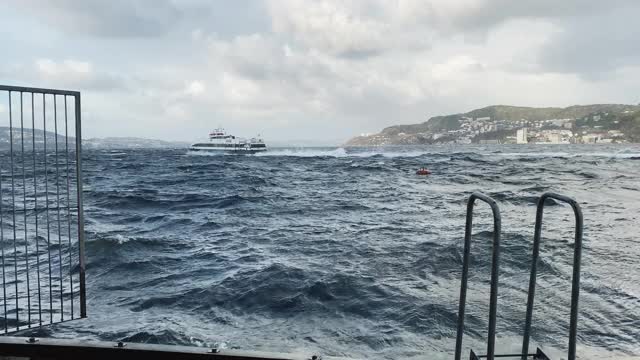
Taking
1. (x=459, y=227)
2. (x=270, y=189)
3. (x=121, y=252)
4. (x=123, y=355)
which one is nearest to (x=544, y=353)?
(x=123, y=355)

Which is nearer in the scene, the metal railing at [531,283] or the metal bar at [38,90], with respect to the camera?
the metal railing at [531,283]

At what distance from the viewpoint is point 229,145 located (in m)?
102

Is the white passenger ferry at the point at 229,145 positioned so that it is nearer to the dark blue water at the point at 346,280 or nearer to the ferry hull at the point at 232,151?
the ferry hull at the point at 232,151

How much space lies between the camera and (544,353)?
281 centimetres

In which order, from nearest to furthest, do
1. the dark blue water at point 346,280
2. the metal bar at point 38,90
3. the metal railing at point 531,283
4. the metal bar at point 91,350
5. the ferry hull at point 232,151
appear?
the metal railing at point 531,283 → the metal bar at point 91,350 → the metal bar at point 38,90 → the dark blue water at point 346,280 → the ferry hull at point 232,151

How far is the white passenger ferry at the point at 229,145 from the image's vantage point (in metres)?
101

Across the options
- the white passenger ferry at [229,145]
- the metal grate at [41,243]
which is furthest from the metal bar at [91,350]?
the white passenger ferry at [229,145]

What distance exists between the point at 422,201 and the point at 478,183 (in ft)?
38.8

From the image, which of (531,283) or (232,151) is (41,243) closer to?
(531,283)

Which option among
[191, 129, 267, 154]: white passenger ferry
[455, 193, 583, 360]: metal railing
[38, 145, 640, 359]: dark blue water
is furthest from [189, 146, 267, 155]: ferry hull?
[455, 193, 583, 360]: metal railing

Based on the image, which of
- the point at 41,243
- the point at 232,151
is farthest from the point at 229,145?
the point at 41,243

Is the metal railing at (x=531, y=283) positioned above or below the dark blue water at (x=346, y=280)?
above

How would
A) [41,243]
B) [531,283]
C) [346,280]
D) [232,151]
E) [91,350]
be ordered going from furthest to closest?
[232,151] < [41,243] < [346,280] < [91,350] < [531,283]

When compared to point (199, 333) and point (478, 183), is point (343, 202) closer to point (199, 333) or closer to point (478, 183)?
point (478, 183)
